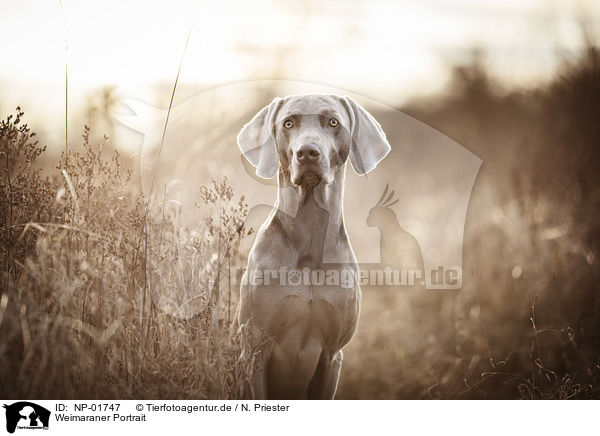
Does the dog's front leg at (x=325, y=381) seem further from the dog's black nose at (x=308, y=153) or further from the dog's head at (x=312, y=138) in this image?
the dog's black nose at (x=308, y=153)

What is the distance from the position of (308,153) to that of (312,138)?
4.1 inches

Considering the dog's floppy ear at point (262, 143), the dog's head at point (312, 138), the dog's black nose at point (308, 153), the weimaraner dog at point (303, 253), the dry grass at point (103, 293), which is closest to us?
the dry grass at point (103, 293)

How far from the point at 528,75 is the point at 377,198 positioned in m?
1.60

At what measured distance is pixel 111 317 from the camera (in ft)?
10.9

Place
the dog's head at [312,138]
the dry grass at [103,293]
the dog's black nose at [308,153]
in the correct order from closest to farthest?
the dry grass at [103,293]
the dog's black nose at [308,153]
the dog's head at [312,138]

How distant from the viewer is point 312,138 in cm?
339

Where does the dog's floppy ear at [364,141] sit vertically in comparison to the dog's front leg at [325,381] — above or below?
above

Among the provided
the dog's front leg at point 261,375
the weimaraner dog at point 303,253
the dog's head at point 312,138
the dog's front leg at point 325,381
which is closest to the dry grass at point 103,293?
the dog's front leg at point 261,375

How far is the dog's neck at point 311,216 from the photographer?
3611 mm

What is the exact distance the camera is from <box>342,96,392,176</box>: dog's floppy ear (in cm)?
369
